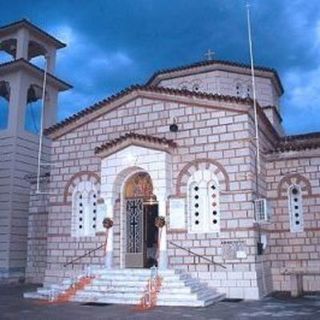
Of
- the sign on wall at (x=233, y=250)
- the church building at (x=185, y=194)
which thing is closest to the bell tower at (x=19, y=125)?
the church building at (x=185, y=194)

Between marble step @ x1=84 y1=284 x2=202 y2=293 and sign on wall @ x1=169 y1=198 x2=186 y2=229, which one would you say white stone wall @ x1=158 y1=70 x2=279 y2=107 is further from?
marble step @ x1=84 y1=284 x2=202 y2=293

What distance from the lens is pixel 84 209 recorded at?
16000mm

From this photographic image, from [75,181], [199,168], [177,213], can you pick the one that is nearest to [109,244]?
[177,213]

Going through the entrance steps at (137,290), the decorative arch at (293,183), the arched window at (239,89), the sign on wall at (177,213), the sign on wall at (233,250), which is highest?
the arched window at (239,89)

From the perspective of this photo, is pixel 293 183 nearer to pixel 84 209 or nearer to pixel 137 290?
pixel 137 290

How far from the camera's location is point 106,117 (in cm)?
1623

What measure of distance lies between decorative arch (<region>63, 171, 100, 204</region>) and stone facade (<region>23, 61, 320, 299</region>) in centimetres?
4

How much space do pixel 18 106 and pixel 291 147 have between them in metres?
12.5

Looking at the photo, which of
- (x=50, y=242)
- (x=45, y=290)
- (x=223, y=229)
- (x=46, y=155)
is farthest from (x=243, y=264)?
(x=46, y=155)

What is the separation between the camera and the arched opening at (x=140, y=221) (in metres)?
14.7

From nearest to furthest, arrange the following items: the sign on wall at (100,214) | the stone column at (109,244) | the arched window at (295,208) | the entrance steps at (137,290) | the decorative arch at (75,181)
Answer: the entrance steps at (137,290) → the stone column at (109,244) → the arched window at (295,208) → the sign on wall at (100,214) → the decorative arch at (75,181)

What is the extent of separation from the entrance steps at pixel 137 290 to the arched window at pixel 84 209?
245cm

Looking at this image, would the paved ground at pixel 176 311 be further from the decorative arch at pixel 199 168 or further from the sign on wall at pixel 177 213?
the decorative arch at pixel 199 168

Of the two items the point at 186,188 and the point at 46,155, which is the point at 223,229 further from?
the point at 46,155
